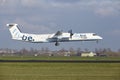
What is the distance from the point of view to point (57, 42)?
139 metres

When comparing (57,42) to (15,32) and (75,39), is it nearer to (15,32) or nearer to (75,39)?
(75,39)
